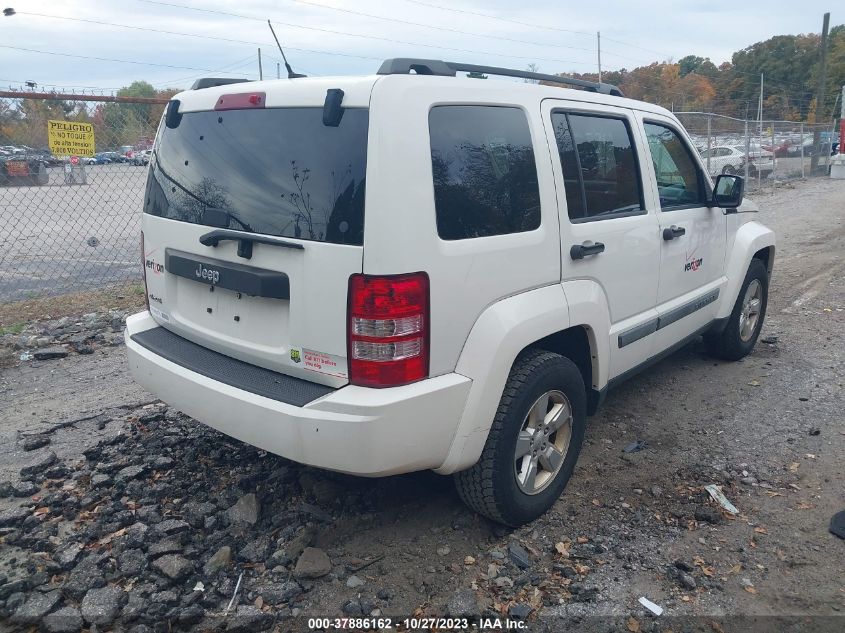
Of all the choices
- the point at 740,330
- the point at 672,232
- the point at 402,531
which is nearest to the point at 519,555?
the point at 402,531

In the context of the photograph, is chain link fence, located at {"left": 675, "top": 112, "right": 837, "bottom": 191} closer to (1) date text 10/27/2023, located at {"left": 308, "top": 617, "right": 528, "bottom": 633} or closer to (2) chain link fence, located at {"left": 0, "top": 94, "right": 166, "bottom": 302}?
(2) chain link fence, located at {"left": 0, "top": 94, "right": 166, "bottom": 302}

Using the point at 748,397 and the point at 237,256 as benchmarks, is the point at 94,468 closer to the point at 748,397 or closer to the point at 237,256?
the point at 237,256

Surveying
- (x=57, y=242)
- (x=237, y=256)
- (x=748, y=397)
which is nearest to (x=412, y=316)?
(x=237, y=256)

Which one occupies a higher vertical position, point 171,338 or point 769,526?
point 171,338

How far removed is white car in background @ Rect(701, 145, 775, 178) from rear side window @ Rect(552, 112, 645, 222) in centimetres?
1557

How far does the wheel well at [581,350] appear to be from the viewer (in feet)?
11.5

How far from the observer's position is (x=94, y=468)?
371 centimetres

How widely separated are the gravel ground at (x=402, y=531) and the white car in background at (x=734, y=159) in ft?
51.9

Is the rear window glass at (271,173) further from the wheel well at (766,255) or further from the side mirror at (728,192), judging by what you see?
the wheel well at (766,255)

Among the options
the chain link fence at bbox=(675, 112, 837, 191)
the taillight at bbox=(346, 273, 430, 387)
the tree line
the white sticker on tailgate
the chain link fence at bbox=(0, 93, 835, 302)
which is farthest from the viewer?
the tree line

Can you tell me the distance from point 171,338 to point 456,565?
181cm

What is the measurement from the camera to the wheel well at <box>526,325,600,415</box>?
3504mm

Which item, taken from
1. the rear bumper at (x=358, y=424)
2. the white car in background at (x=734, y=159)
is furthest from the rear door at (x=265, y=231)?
the white car in background at (x=734, y=159)

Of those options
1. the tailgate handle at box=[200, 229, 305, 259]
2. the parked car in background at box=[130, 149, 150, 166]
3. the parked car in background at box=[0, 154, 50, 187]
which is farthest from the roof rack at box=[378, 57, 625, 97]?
the parked car in background at box=[0, 154, 50, 187]
